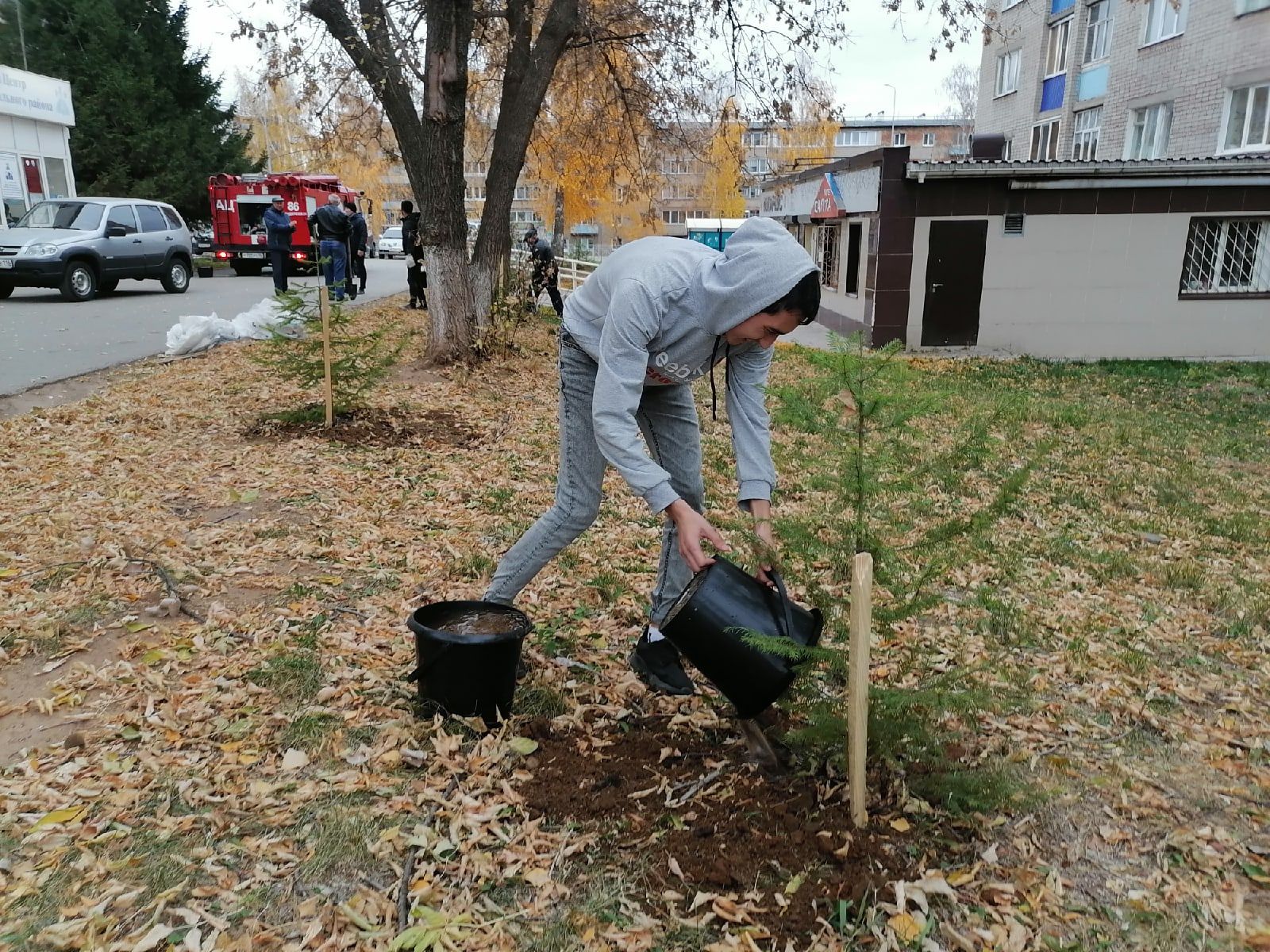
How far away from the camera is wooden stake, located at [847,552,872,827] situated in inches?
91.2

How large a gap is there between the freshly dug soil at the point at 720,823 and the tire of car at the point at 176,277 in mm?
17524

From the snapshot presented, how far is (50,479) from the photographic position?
19.0ft

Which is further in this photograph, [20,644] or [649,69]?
[649,69]

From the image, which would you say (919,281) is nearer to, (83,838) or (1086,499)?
(1086,499)

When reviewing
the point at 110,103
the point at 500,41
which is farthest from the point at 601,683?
the point at 110,103

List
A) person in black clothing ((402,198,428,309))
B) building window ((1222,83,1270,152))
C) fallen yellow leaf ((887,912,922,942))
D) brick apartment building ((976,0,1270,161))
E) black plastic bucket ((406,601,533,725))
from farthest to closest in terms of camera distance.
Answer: brick apartment building ((976,0,1270,161)) → building window ((1222,83,1270,152)) → person in black clothing ((402,198,428,309)) → black plastic bucket ((406,601,533,725)) → fallen yellow leaf ((887,912,922,942))

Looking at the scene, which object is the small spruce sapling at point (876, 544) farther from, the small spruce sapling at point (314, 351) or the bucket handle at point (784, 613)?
the small spruce sapling at point (314, 351)

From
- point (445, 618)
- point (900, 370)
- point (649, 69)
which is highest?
point (649, 69)

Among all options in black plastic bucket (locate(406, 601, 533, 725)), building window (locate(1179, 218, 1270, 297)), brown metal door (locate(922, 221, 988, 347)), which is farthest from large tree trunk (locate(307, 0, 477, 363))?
building window (locate(1179, 218, 1270, 297))

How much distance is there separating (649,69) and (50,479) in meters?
11.5

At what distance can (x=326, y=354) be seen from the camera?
6.80 m

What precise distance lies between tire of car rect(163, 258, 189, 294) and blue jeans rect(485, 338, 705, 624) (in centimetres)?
1707

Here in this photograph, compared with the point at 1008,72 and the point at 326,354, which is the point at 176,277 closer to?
the point at 326,354

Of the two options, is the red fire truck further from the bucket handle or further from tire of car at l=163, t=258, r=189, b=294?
the bucket handle
